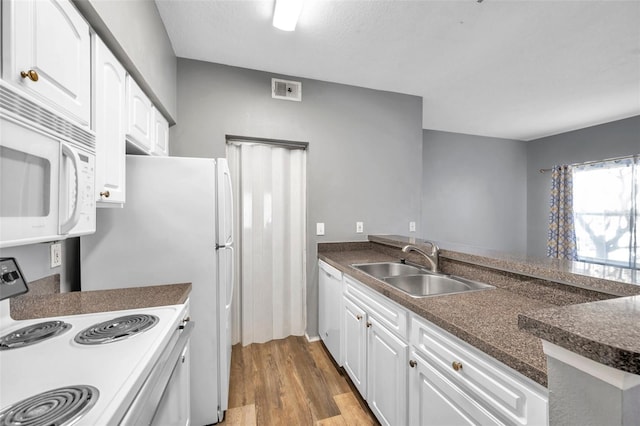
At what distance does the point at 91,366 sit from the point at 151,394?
18cm

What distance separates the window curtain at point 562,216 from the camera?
13.5 feet

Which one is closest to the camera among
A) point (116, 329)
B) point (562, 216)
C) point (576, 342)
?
point (576, 342)

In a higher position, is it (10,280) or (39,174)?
(39,174)

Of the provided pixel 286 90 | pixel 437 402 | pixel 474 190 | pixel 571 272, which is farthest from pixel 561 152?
pixel 437 402

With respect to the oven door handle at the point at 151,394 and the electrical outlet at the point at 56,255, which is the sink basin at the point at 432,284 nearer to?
the oven door handle at the point at 151,394

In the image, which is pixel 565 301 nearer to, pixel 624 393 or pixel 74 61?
pixel 624 393

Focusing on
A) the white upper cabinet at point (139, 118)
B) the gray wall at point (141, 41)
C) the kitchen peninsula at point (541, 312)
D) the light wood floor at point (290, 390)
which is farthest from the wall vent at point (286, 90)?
the light wood floor at point (290, 390)

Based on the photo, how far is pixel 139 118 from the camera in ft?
5.06

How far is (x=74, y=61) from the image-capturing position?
3.11 feet

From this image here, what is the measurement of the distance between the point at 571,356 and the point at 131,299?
1.52 metres

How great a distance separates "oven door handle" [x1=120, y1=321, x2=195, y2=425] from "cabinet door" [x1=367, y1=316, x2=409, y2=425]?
3.31 feet

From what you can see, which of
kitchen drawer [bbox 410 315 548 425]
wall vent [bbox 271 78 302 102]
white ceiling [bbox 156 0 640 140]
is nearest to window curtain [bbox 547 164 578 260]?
white ceiling [bbox 156 0 640 140]

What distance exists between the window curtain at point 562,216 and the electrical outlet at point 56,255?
5.84 meters

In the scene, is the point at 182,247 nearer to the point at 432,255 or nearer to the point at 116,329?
the point at 116,329
